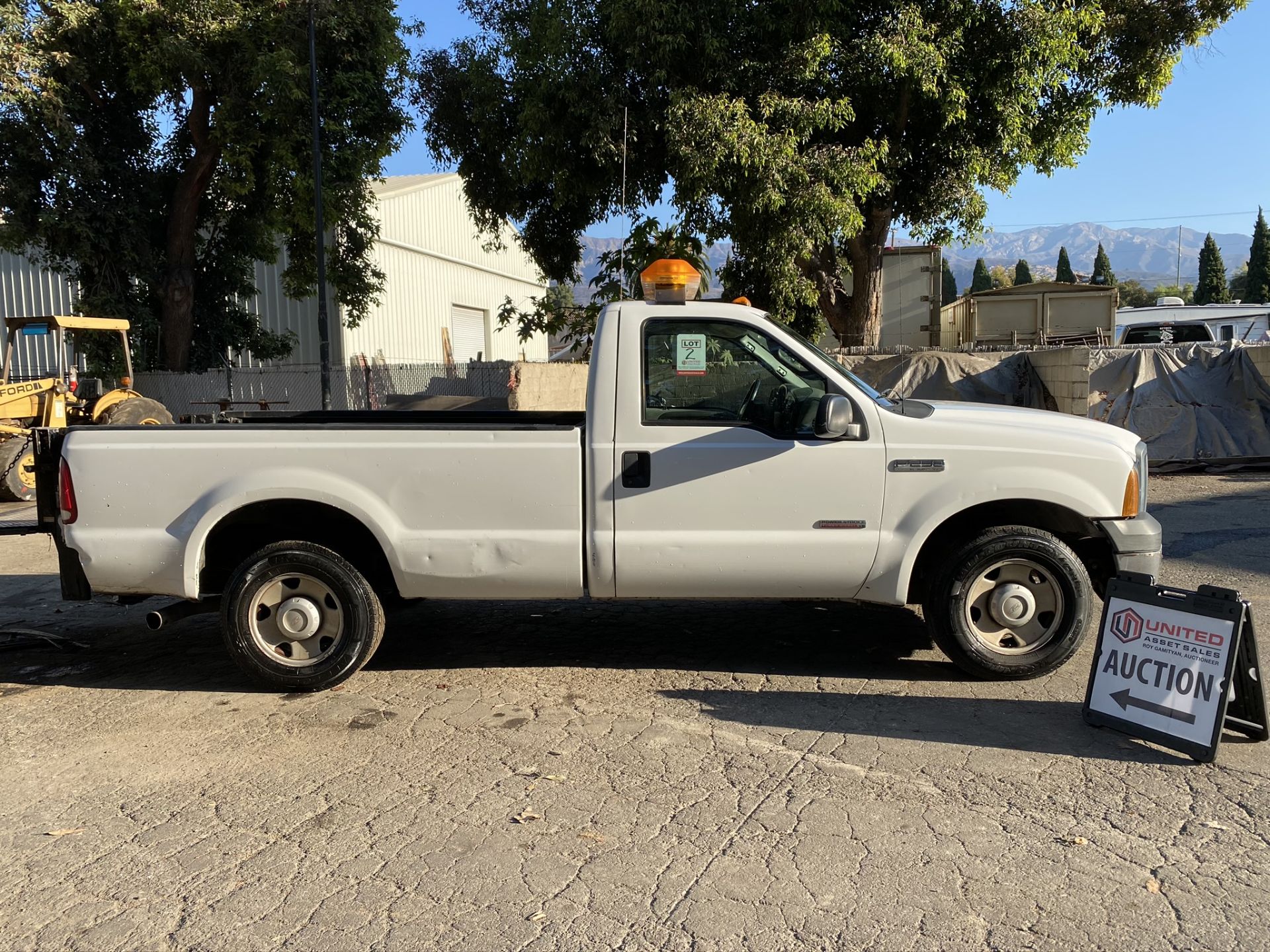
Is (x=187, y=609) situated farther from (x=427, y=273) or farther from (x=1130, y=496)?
(x=427, y=273)

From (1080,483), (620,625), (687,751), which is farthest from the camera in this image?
(620,625)

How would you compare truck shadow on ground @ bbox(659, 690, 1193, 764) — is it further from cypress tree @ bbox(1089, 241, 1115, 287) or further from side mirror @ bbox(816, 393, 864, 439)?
cypress tree @ bbox(1089, 241, 1115, 287)

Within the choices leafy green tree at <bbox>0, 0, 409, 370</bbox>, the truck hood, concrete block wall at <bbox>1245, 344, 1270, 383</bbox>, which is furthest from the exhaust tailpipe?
leafy green tree at <bbox>0, 0, 409, 370</bbox>

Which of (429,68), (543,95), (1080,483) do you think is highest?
(429,68)

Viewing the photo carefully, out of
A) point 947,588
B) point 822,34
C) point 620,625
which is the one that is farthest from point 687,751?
point 822,34

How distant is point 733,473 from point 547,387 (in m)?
9.18

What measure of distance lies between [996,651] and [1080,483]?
946mm

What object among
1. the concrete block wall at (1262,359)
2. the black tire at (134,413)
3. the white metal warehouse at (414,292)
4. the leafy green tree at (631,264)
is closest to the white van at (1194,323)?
the concrete block wall at (1262,359)

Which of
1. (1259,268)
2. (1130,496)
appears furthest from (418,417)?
(1259,268)

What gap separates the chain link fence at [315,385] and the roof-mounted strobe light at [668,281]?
1665 cm

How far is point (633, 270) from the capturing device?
15914 millimetres

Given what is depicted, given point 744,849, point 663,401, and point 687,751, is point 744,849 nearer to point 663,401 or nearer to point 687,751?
point 687,751

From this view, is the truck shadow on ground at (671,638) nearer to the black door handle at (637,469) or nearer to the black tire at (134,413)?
the black door handle at (637,469)

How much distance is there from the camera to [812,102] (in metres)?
14.2
